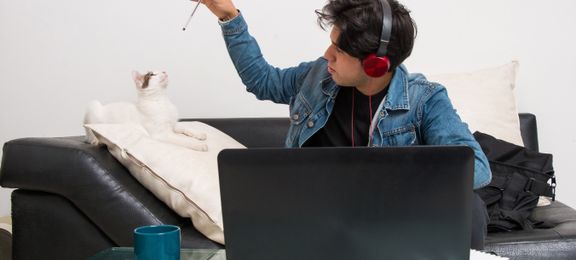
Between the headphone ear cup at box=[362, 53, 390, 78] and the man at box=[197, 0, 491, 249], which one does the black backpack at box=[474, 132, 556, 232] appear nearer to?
the man at box=[197, 0, 491, 249]

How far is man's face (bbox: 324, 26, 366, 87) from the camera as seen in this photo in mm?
1381

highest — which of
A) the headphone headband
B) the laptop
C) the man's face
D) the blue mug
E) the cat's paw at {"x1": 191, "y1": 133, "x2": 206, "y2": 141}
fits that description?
the headphone headband

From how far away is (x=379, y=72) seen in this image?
1289 millimetres

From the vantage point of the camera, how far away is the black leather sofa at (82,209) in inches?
67.2

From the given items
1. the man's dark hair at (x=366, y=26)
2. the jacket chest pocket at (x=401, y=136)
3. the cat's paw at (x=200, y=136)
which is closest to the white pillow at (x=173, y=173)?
the cat's paw at (x=200, y=136)

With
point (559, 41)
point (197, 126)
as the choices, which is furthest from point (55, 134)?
point (559, 41)

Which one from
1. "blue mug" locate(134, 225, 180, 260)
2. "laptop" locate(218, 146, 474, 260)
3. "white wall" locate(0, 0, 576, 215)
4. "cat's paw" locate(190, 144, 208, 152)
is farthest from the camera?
"white wall" locate(0, 0, 576, 215)

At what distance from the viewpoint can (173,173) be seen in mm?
1744

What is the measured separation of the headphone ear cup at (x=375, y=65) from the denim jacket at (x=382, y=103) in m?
0.18

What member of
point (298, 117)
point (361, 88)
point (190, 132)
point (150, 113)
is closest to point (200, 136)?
point (190, 132)

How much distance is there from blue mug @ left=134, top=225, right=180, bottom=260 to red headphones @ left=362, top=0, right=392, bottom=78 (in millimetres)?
504

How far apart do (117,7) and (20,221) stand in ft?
3.15

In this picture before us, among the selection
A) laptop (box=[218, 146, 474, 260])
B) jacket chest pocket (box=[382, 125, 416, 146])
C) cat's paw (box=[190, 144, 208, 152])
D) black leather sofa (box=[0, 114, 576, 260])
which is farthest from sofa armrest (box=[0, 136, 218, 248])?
laptop (box=[218, 146, 474, 260])

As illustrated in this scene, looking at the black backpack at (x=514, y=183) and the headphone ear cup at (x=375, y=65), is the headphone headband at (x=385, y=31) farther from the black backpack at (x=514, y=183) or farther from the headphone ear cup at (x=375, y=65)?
the black backpack at (x=514, y=183)
